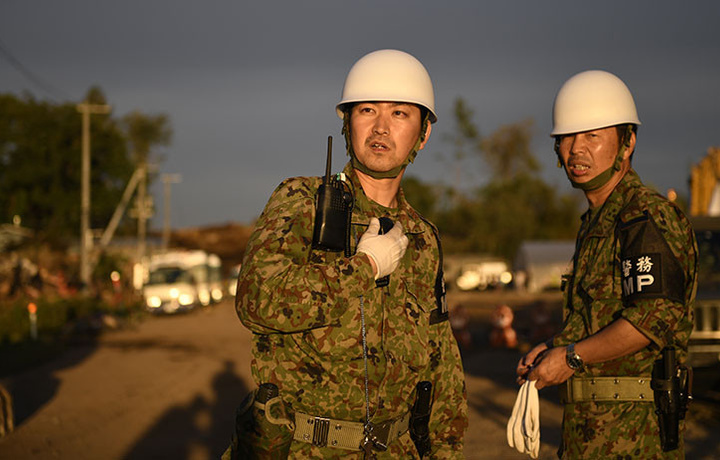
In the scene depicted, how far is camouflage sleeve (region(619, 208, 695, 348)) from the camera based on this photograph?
3473 mm

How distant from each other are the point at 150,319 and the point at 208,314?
10.6ft

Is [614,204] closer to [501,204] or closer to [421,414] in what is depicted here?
[421,414]

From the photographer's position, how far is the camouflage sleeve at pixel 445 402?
3424 mm

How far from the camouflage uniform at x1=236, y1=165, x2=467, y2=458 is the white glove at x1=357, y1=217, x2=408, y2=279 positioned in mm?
57

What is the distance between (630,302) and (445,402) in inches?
36.0

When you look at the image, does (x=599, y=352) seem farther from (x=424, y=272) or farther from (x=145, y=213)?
(x=145, y=213)

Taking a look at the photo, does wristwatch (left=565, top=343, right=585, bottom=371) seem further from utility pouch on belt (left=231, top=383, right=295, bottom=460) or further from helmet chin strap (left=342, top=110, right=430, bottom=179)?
utility pouch on belt (left=231, top=383, right=295, bottom=460)

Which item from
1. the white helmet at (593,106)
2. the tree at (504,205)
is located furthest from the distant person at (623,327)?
the tree at (504,205)

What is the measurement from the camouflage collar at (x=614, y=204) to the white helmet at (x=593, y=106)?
0.32 m

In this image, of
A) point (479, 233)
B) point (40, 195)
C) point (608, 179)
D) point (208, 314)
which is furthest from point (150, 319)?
point (479, 233)

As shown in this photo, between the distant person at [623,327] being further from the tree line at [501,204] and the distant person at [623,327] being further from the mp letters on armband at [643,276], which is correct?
the tree line at [501,204]

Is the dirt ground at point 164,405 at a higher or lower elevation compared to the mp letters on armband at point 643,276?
lower

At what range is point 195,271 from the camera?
115ft

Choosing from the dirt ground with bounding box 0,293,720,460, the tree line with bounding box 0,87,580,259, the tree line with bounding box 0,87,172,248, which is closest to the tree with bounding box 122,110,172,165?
the tree line with bounding box 0,87,580,259
